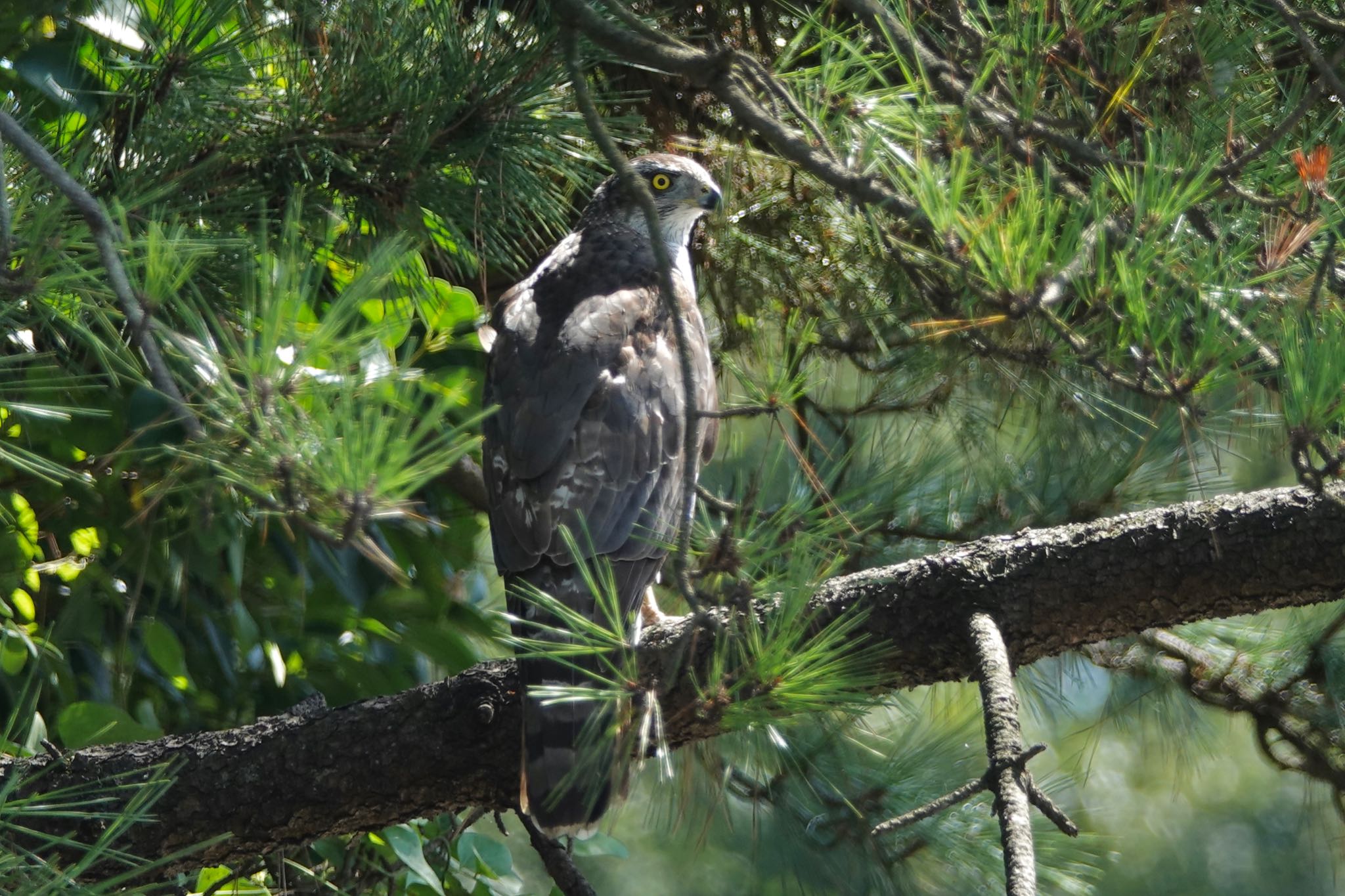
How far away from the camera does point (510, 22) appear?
245 centimetres

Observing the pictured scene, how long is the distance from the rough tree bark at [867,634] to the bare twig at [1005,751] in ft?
0.45

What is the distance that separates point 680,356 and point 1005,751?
22.1 inches

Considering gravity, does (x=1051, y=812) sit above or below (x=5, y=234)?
below

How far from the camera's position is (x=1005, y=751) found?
1.49 m

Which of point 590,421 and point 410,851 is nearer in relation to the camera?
point 410,851

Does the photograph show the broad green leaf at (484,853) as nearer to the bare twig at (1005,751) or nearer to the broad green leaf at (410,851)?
the broad green leaf at (410,851)

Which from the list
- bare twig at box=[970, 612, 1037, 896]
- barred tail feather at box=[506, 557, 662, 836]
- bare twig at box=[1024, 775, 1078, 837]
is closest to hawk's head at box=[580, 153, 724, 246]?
barred tail feather at box=[506, 557, 662, 836]

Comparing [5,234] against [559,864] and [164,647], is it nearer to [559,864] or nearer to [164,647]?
[164,647]

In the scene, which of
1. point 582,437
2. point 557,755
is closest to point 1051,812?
point 557,755

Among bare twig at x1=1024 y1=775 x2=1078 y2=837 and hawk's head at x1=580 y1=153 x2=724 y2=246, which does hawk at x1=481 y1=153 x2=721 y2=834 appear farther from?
bare twig at x1=1024 y1=775 x2=1078 y2=837

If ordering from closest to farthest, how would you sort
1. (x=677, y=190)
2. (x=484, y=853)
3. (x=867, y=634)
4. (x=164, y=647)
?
A: (x=867, y=634) → (x=164, y=647) → (x=484, y=853) → (x=677, y=190)

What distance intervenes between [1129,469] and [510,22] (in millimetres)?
1466

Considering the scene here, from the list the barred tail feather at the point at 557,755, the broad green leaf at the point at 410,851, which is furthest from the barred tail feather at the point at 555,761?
the broad green leaf at the point at 410,851

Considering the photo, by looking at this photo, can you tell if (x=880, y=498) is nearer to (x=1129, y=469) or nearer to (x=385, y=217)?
(x=1129, y=469)
